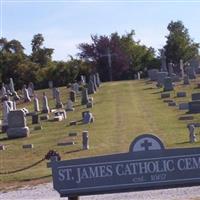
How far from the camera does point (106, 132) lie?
86.7 ft

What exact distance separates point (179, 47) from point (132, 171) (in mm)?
69979

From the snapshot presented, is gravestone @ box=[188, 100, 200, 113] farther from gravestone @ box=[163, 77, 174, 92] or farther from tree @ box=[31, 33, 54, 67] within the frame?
tree @ box=[31, 33, 54, 67]

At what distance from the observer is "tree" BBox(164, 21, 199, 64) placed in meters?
78.8

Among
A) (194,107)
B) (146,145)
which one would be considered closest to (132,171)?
(146,145)

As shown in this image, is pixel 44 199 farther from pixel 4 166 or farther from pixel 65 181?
pixel 4 166

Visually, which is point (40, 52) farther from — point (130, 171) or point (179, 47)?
point (130, 171)

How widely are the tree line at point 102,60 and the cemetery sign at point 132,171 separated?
63.9m

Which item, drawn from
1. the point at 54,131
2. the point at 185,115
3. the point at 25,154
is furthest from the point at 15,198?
the point at 185,115

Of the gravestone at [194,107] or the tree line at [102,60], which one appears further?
the tree line at [102,60]

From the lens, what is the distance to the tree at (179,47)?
7875 cm

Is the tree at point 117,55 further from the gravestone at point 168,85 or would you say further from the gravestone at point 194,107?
the gravestone at point 194,107

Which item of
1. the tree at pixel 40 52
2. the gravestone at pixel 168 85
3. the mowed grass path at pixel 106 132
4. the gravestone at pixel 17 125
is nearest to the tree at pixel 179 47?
the tree at pixel 40 52

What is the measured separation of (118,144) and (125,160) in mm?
13019

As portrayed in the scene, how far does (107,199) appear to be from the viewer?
44.0ft
